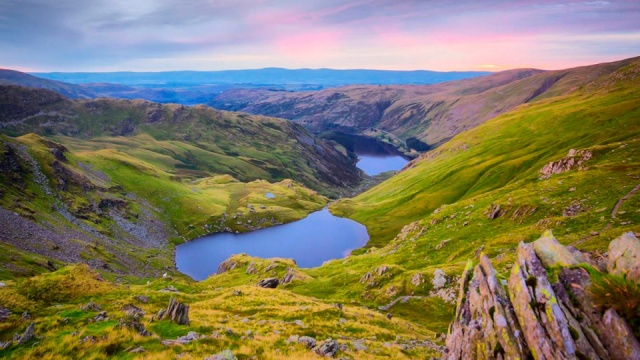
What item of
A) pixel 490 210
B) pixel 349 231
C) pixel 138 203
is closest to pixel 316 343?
pixel 490 210

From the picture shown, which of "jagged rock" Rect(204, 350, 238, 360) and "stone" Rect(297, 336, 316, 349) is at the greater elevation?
"jagged rock" Rect(204, 350, 238, 360)

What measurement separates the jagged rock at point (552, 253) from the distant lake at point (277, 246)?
136360 millimetres

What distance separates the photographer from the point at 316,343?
28484 millimetres

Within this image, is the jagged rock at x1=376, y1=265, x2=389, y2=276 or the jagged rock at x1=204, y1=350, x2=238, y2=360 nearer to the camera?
the jagged rock at x1=204, y1=350, x2=238, y2=360

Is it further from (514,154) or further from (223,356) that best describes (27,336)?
(514,154)

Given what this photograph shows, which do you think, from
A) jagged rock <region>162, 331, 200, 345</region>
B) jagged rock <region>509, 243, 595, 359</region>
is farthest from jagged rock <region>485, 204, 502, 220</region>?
jagged rock <region>162, 331, 200, 345</region>

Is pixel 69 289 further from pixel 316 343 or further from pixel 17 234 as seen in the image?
pixel 17 234

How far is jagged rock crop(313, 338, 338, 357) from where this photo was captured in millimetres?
25509

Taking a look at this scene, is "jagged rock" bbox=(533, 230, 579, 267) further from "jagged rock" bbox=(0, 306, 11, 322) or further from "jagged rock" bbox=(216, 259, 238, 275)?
"jagged rock" bbox=(216, 259, 238, 275)

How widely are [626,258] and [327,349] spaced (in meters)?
19.9

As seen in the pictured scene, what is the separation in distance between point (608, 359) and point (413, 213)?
147 metres

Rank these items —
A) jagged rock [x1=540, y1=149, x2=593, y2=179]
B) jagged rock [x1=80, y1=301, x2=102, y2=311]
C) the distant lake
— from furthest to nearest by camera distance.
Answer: the distant lake → jagged rock [x1=540, y1=149, x2=593, y2=179] → jagged rock [x1=80, y1=301, x2=102, y2=311]

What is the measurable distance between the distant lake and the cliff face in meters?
134

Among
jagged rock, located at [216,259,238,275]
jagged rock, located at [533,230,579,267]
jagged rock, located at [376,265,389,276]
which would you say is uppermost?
jagged rock, located at [533,230,579,267]
